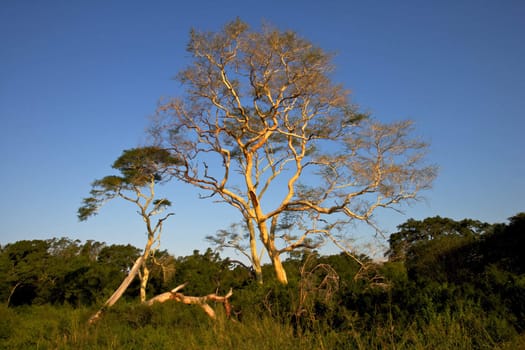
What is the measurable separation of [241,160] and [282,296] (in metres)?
8.50

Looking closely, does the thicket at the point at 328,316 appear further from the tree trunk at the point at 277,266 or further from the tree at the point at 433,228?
the tree at the point at 433,228

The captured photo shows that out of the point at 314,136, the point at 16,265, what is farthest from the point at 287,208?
the point at 16,265

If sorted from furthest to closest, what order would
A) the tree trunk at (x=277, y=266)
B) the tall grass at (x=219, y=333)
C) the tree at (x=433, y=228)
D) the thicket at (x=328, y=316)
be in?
1. the tree at (x=433, y=228)
2. the tree trunk at (x=277, y=266)
3. the thicket at (x=328, y=316)
4. the tall grass at (x=219, y=333)

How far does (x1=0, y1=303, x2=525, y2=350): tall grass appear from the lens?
4.49 meters

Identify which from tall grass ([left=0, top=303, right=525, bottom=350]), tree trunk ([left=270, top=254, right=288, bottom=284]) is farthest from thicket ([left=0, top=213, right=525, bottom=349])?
tree trunk ([left=270, top=254, right=288, bottom=284])

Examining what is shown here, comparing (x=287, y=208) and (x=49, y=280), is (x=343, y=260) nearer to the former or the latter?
(x=287, y=208)

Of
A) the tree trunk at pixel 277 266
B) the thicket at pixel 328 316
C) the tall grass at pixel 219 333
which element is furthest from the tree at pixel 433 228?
the tall grass at pixel 219 333

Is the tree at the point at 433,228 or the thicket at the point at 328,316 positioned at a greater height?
the tree at the point at 433,228

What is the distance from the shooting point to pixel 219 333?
529 cm

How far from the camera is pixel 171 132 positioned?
46.4ft

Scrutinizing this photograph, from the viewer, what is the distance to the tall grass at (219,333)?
4.49m

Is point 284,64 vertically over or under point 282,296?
over

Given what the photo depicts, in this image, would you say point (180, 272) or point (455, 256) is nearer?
point (180, 272)

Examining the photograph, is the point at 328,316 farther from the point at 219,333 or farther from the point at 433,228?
the point at 433,228
